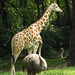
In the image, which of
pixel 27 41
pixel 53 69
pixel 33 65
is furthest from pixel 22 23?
pixel 33 65

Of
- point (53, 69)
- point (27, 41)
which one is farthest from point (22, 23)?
point (27, 41)

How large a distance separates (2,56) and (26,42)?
34.6 ft

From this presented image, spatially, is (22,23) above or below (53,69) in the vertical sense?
above

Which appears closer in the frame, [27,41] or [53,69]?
[27,41]

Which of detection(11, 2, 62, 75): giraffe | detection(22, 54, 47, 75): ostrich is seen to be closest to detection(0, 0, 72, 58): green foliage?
detection(11, 2, 62, 75): giraffe

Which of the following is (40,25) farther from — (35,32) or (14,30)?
(14,30)

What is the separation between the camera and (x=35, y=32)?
782 cm

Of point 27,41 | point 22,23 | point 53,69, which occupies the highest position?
point 22,23

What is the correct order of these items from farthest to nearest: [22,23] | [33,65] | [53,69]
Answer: [22,23], [53,69], [33,65]

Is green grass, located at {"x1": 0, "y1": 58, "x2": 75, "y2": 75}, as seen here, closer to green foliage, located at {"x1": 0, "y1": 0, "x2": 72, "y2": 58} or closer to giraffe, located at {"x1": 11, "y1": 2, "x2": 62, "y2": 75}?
giraffe, located at {"x1": 11, "y1": 2, "x2": 62, "y2": 75}

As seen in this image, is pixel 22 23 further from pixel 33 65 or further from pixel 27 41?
pixel 33 65

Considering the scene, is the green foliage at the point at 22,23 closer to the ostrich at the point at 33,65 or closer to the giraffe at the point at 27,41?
the giraffe at the point at 27,41

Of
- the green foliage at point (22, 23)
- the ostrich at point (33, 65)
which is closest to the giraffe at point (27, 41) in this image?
the ostrich at point (33, 65)

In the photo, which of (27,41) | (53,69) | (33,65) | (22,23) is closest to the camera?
(33,65)
